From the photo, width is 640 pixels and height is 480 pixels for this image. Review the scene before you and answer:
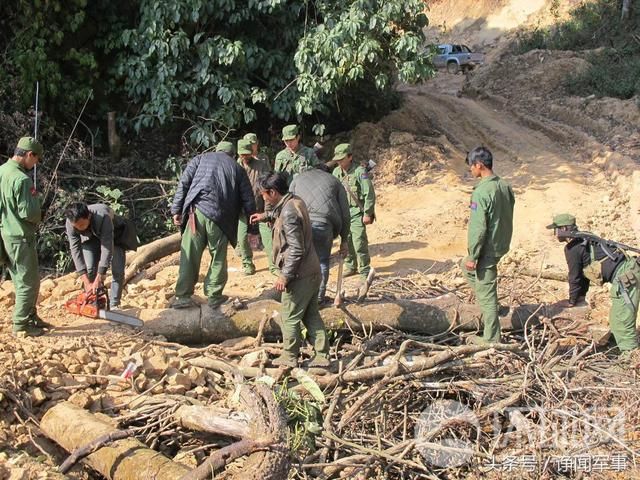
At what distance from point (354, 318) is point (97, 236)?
2432 mm

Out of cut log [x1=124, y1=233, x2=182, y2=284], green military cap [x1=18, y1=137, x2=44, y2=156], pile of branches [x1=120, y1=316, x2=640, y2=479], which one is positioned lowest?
pile of branches [x1=120, y1=316, x2=640, y2=479]

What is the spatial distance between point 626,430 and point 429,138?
31.5 ft

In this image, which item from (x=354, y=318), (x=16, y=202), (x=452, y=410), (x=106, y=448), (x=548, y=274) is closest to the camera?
(x=106, y=448)

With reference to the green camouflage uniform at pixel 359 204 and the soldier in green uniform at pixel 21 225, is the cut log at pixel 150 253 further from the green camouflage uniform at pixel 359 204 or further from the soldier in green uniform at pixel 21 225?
the green camouflage uniform at pixel 359 204

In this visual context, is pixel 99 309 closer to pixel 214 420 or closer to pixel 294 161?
pixel 214 420

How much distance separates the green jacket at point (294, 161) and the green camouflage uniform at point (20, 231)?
2.97 meters

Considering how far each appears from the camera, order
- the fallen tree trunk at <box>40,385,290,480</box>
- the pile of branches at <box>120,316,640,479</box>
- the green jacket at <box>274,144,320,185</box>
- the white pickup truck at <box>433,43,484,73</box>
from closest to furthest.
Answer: the fallen tree trunk at <box>40,385,290,480</box> → the pile of branches at <box>120,316,640,479</box> → the green jacket at <box>274,144,320,185</box> → the white pickup truck at <box>433,43,484,73</box>

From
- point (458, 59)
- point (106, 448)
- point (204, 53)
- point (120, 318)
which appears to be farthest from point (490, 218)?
point (458, 59)

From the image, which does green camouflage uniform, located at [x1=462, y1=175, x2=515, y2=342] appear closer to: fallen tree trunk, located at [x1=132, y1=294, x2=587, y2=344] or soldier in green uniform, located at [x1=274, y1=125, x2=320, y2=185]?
fallen tree trunk, located at [x1=132, y1=294, x2=587, y2=344]

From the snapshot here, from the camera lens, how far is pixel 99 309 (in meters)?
6.09

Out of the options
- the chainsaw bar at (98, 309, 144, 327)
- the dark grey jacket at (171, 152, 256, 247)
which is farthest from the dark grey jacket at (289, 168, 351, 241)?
the chainsaw bar at (98, 309, 144, 327)

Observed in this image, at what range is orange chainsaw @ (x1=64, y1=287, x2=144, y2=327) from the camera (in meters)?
6.04

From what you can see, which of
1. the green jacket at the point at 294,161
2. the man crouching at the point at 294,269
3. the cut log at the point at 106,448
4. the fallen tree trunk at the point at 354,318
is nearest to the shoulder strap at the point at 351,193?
the green jacket at the point at 294,161

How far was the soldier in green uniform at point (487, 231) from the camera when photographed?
5930 mm
